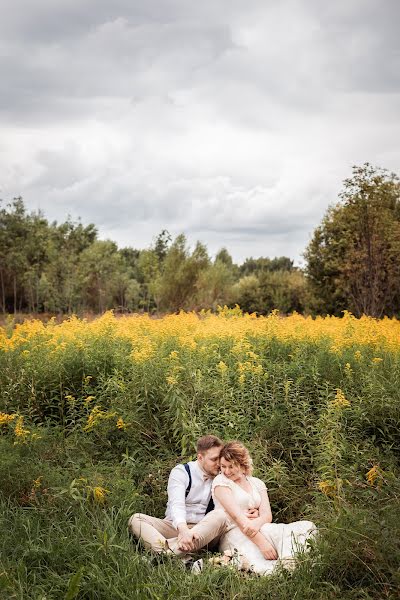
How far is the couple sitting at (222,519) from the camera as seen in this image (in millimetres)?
4961

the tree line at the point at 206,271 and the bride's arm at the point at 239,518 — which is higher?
the tree line at the point at 206,271

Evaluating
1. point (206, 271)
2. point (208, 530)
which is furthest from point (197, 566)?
point (206, 271)

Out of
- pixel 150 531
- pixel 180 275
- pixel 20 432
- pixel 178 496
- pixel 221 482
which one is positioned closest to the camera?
pixel 150 531

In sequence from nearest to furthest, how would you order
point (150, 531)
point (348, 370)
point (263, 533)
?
1. point (150, 531)
2. point (263, 533)
3. point (348, 370)

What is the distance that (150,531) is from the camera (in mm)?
5062

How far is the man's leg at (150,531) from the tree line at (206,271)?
11439mm

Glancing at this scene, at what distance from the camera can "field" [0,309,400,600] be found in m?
4.28

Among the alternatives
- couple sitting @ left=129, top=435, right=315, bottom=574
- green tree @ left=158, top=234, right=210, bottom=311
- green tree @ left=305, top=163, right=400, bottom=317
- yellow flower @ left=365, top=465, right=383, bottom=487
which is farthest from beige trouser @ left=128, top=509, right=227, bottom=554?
green tree @ left=158, top=234, right=210, bottom=311

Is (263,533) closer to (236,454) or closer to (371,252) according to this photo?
(236,454)

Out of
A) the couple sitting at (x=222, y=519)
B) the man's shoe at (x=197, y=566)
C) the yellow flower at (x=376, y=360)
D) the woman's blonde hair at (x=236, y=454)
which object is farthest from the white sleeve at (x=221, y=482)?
the yellow flower at (x=376, y=360)

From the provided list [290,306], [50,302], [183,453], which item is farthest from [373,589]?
[290,306]

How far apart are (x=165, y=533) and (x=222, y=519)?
47 centimetres

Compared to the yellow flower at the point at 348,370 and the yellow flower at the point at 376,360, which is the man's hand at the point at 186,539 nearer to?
the yellow flower at the point at 348,370

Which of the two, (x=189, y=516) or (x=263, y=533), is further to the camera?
(x=189, y=516)
